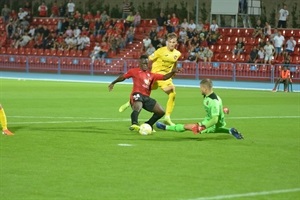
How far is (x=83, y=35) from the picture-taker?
175 ft

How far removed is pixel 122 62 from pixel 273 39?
8347 mm

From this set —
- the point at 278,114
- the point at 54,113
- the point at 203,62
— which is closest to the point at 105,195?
the point at 54,113

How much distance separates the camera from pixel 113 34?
171 feet

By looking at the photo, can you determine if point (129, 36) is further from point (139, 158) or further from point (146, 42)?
point (139, 158)

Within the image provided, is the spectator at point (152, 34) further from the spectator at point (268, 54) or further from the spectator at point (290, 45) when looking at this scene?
the spectator at point (290, 45)

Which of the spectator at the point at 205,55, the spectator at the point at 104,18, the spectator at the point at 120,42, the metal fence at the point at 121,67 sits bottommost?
the metal fence at the point at 121,67

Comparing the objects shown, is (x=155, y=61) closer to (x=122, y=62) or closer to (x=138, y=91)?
(x=138, y=91)

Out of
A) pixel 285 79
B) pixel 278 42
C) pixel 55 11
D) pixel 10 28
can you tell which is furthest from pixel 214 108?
pixel 10 28

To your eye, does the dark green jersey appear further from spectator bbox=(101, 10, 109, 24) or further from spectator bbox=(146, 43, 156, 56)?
spectator bbox=(101, 10, 109, 24)

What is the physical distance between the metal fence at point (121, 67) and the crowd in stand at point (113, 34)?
31.1 inches

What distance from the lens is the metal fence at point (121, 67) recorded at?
43.0 metres

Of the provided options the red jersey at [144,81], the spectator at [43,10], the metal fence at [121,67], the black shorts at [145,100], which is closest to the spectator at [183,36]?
the metal fence at [121,67]

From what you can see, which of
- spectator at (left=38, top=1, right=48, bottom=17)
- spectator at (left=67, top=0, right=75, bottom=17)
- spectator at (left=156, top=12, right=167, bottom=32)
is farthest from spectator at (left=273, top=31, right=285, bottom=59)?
spectator at (left=38, top=1, right=48, bottom=17)

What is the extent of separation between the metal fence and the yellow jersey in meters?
21.7
